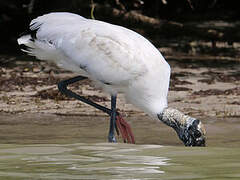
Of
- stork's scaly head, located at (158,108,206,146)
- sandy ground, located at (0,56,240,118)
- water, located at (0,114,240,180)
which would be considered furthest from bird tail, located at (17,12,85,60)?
sandy ground, located at (0,56,240,118)

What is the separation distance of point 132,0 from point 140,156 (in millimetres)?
8007

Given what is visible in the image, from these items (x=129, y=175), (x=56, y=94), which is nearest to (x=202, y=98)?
(x=56, y=94)

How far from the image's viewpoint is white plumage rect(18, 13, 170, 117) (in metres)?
6.83

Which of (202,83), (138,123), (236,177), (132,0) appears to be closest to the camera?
(236,177)

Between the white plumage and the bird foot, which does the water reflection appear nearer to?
the bird foot

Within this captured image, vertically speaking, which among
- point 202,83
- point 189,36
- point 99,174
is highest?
point 189,36

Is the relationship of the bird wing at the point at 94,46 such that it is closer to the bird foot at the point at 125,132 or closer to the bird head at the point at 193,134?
the bird foot at the point at 125,132

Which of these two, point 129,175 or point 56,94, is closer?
point 129,175

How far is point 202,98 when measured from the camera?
8945 millimetres

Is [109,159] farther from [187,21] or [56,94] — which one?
[187,21]

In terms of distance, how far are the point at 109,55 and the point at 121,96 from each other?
2102mm

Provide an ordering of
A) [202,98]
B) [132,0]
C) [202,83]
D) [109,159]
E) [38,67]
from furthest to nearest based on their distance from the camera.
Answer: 1. [132,0]
2. [38,67]
3. [202,83]
4. [202,98]
5. [109,159]

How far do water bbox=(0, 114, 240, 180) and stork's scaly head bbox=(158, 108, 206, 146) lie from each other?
0.22m

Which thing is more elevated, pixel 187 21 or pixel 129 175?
pixel 187 21
